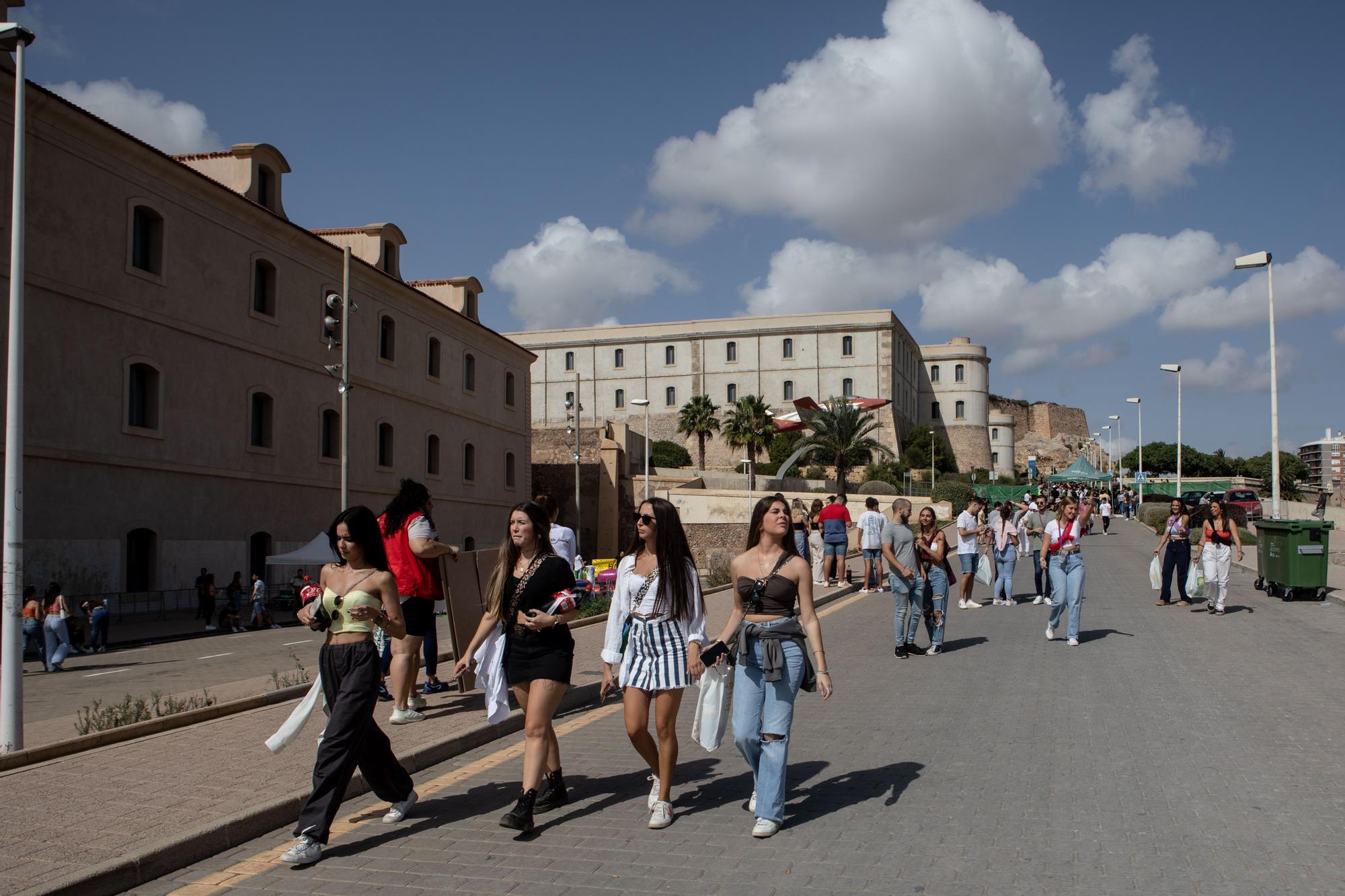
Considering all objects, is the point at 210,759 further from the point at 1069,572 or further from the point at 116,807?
the point at 1069,572

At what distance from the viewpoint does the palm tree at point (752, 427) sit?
86438 millimetres

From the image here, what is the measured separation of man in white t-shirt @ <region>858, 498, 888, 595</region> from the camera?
789 inches

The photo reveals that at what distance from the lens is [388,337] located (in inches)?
1531

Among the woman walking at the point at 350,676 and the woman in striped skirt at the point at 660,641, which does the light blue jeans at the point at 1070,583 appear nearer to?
the woman in striped skirt at the point at 660,641

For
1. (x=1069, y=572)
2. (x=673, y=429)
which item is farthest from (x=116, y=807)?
(x=673, y=429)

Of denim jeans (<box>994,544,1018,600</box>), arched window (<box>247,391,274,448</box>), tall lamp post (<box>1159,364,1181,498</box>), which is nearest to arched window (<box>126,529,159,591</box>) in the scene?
arched window (<box>247,391,274,448</box>)

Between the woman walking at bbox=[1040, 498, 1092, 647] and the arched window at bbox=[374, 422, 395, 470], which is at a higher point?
the arched window at bbox=[374, 422, 395, 470]

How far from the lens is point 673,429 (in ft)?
342

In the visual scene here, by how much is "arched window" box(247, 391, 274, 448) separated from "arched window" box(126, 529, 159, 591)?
15.8 feet

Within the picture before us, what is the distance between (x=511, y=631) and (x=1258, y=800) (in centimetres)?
429

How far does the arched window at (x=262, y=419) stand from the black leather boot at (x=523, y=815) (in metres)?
27.5

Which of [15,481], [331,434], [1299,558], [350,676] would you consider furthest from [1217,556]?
[331,434]

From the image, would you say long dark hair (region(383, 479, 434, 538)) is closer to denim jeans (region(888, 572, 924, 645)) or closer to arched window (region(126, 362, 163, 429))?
denim jeans (region(888, 572, 924, 645))

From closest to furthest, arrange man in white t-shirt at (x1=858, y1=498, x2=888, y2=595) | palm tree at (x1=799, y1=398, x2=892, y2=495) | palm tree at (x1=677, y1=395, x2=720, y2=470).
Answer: man in white t-shirt at (x1=858, y1=498, x2=888, y2=595), palm tree at (x1=799, y1=398, x2=892, y2=495), palm tree at (x1=677, y1=395, x2=720, y2=470)
